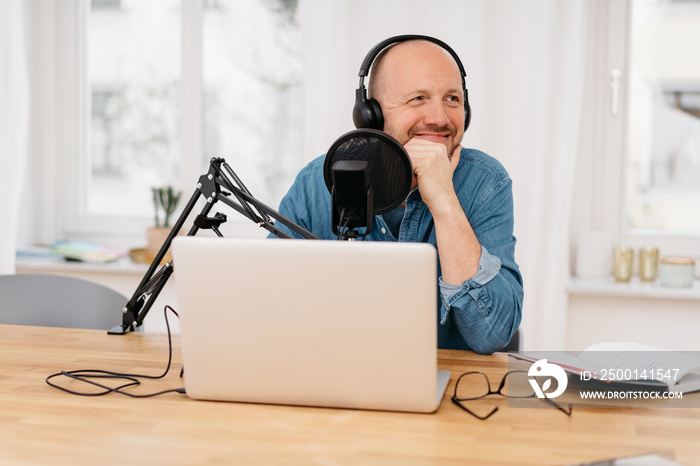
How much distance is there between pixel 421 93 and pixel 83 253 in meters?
1.96

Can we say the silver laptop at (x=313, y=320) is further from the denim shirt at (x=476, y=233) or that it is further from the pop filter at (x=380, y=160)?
the denim shirt at (x=476, y=233)

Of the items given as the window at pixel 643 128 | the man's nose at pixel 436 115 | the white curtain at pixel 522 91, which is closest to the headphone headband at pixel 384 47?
the man's nose at pixel 436 115

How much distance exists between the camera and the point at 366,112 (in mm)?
1551

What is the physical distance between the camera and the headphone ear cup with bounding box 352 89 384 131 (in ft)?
5.07

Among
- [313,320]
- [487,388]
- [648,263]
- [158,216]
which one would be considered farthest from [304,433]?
[158,216]

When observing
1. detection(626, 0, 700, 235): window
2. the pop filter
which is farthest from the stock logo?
detection(626, 0, 700, 235): window

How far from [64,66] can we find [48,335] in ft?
6.80

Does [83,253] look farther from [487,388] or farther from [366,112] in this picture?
[487,388]

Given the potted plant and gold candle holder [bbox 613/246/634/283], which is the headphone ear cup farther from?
the potted plant

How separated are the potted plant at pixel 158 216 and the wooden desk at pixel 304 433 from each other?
177 centimetres

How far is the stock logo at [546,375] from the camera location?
106 centimetres

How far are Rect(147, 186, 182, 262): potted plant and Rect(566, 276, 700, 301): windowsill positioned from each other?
5.41 feet

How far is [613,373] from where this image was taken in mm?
1069

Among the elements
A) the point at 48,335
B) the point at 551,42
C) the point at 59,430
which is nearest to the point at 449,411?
the point at 59,430
